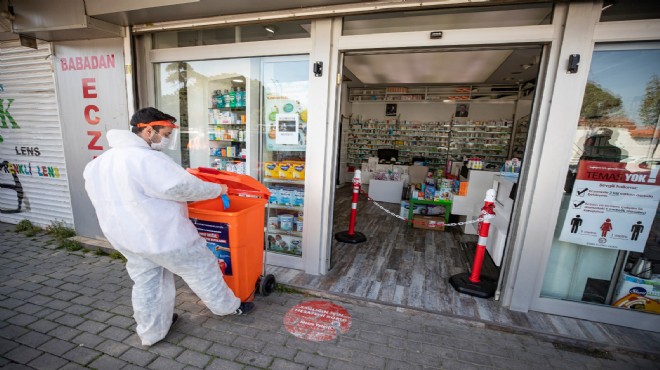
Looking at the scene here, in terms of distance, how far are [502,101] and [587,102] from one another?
8.03 meters

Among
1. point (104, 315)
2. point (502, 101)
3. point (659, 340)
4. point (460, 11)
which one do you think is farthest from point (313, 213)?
point (502, 101)

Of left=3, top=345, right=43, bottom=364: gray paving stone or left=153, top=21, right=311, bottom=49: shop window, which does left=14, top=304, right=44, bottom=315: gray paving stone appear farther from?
left=153, top=21, right=311, bottom=49: shop window

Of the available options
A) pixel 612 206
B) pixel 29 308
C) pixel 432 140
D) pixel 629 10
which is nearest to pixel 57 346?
pixel 29 308

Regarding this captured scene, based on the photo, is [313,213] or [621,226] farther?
[313,213]

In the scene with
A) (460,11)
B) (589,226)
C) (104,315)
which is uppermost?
(460,11)

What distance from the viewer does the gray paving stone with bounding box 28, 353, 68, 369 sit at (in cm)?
198

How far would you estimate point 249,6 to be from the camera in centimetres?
279

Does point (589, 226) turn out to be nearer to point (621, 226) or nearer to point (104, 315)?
point (621, 226)

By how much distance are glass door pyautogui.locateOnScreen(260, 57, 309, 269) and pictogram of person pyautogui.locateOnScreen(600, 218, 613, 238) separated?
3.01 m

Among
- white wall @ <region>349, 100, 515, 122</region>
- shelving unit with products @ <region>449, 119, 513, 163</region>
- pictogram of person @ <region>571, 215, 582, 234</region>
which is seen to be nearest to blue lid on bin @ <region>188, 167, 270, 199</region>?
pictogram of person @ <region>571, 215, 582, 234</region>

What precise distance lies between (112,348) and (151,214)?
1.22 meters

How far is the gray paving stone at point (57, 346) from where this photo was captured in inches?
83.4

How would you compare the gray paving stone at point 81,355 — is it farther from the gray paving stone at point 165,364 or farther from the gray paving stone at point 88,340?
the gray paving stone at point 165,364

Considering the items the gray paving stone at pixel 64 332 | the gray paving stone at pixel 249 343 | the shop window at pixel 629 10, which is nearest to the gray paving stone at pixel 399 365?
the gray paving stone at pixel 249 343
